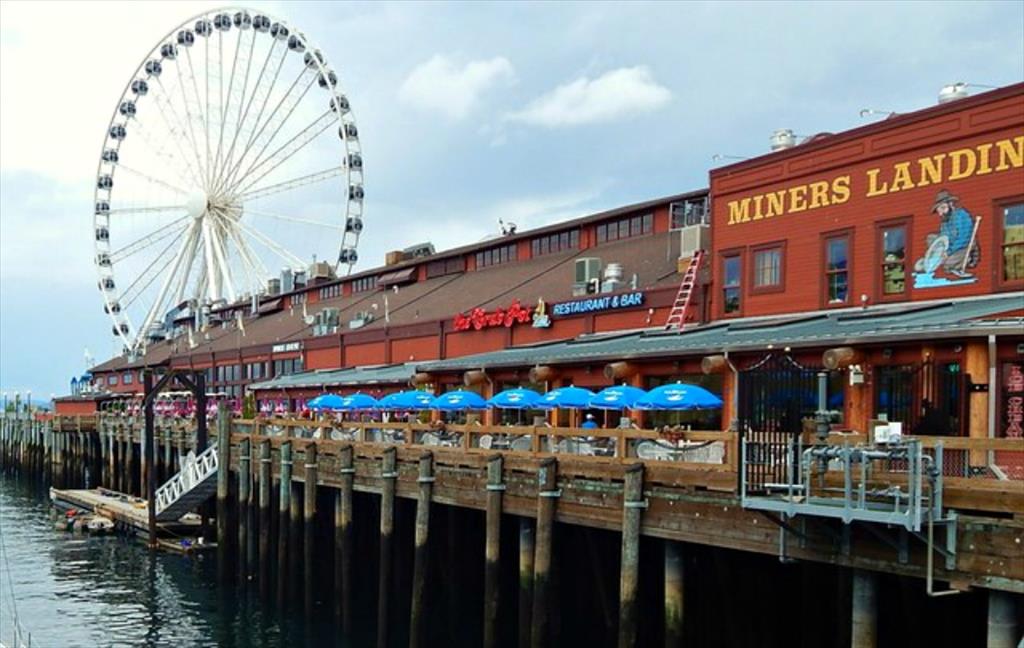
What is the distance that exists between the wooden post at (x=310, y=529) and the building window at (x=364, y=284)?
41657mm

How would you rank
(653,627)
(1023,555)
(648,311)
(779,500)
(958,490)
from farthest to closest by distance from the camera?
(648,311), (653,627), (779,500), (958,490), (1023,555)

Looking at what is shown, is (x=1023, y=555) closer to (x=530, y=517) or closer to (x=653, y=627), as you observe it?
(x=530, y=517)

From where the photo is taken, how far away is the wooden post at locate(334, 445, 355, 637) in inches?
1132

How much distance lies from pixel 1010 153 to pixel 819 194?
216 inches

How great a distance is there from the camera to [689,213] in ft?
142

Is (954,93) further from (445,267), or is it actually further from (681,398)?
(445,267)

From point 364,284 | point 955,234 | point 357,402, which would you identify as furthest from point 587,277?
point 364,284

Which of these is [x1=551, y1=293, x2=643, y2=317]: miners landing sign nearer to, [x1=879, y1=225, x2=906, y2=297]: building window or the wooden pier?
the wooden pier

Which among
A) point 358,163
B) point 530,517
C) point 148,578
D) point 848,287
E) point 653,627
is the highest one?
point 358,163

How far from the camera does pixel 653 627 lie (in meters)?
24.9

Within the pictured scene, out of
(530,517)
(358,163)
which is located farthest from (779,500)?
(358,163)

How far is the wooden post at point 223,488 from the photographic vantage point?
38.1 meters

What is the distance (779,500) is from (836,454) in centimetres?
109

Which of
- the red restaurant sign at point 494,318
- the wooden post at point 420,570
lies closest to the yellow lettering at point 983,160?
the wooden post at point 420,570
